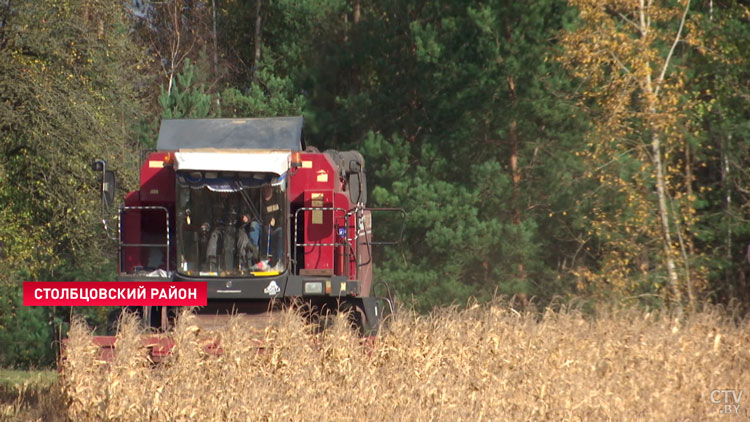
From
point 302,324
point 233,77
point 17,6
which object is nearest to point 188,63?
point 233,77

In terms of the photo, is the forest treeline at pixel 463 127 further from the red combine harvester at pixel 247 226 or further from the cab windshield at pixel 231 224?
the cab windshield at pixel 231 224

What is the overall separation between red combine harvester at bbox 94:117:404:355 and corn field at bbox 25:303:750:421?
143cm

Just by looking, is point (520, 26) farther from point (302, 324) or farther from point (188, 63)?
point (302, 324)

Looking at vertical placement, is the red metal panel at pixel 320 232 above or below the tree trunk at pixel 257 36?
below

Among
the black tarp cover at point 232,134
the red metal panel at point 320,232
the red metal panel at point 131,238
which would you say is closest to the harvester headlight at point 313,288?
the red metal panel at point 320,232

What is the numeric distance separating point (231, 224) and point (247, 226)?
191 mm

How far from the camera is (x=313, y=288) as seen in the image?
11836 mm

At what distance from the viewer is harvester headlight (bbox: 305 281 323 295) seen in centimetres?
1181

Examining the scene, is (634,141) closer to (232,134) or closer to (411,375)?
(232,134)

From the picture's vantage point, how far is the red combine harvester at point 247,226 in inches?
465
